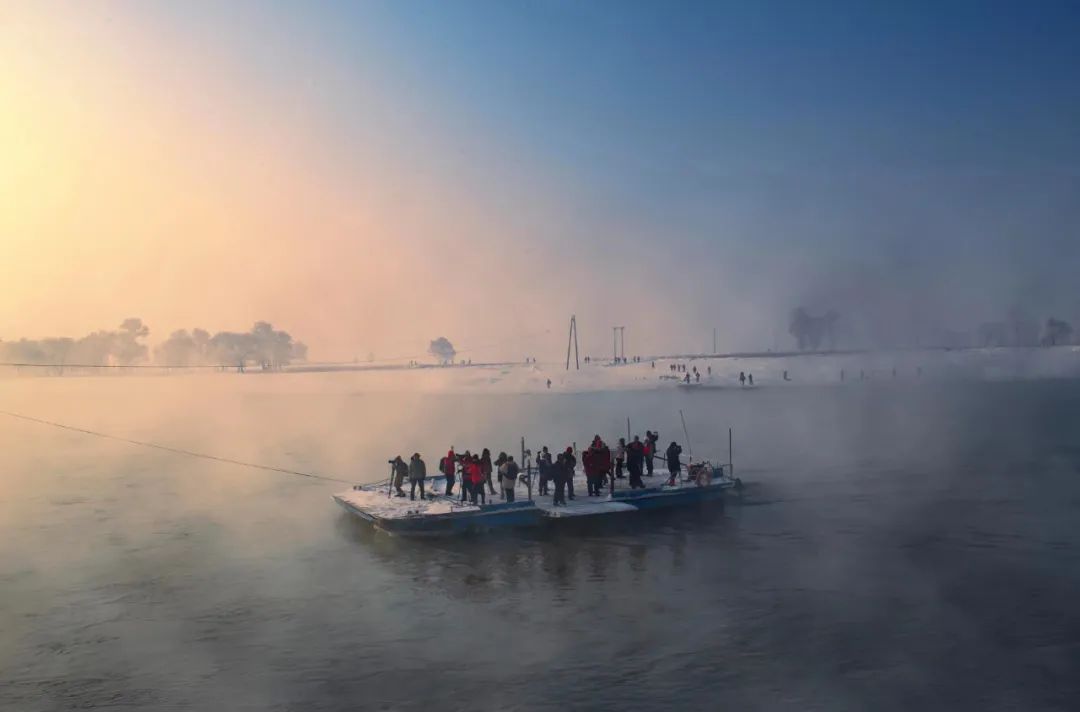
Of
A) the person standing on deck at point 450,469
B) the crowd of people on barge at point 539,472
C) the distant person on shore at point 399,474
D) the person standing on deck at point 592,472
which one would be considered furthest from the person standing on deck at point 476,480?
the person standing on deck at point 592,472

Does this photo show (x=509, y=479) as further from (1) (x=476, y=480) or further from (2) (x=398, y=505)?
(2) (x=398, y=505)

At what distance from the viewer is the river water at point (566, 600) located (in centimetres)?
1859

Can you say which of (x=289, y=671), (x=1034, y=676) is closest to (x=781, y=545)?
(x=1034, y=676)

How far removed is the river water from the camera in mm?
18594

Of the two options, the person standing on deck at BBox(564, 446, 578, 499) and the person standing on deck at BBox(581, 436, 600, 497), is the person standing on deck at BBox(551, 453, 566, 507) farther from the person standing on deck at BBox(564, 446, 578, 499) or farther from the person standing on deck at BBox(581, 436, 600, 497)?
the person standing on deck at BBox(581, 436, 600, 497)

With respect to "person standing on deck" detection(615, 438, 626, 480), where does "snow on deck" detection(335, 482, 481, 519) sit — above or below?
below

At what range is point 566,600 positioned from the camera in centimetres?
2483

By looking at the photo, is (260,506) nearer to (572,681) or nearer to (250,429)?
(572,681)

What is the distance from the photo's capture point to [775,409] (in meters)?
100

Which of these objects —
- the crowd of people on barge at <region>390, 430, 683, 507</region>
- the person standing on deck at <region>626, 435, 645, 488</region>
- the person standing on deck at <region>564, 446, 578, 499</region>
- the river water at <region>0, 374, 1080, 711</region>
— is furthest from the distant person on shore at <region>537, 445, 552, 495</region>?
the person standing on deck at <region>626, 435, 645, 488</region>

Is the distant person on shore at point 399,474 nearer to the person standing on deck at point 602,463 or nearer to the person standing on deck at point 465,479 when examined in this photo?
the person standing on deck at point 465,479

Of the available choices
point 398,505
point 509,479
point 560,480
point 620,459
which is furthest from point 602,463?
point 398,505

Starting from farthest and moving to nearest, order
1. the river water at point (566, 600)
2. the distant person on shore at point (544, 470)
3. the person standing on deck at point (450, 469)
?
the distant person on shore at point (544, 470) → the person standing on deck at point (450, 469) → the river water at point (566, 600)

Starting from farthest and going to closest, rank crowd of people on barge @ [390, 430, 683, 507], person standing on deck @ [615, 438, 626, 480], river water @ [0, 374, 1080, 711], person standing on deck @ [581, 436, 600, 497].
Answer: person standing on deck @ [615, 438, 626, 480] < person standing on deck @ [581, 436, 600, 497] < crowd of people on barge @ [390, 430, 683, 507] < river water @ [0, 374, 1080, 711]
